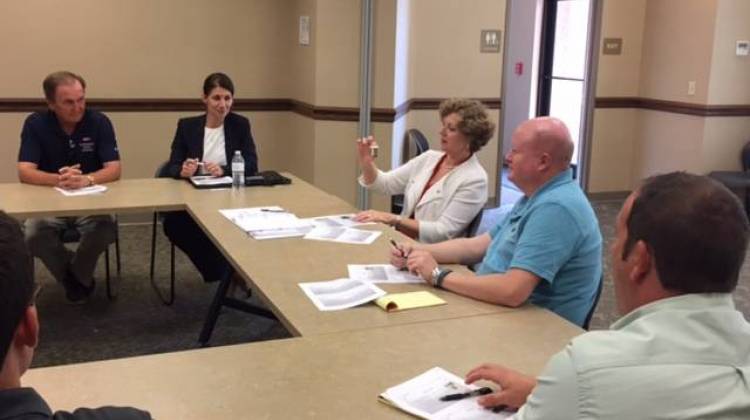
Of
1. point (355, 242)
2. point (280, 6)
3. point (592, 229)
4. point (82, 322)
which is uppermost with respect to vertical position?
point (280, 6)

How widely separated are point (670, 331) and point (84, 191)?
3.15 m

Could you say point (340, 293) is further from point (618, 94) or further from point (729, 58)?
point (618, 94)

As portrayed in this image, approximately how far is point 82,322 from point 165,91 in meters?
2.37

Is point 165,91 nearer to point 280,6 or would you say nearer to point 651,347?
A: point 280,6

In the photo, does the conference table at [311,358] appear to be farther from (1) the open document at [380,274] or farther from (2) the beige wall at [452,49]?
(2) the beige wall at [452,49]

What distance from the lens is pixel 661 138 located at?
685 cm

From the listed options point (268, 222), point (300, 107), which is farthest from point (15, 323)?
point (300, 107)

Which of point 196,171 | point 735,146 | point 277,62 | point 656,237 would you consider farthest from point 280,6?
point 656,237

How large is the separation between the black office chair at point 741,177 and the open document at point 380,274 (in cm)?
419

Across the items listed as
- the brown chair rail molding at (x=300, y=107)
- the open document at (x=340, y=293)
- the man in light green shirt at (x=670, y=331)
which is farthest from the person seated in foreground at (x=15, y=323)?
the brown chair rail molding at (x=300, y=107)

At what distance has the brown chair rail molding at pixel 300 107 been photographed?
5.49m

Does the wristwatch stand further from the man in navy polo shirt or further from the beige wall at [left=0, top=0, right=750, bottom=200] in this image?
the beige wall at [left=0, top=0, right=750, bottom=200]

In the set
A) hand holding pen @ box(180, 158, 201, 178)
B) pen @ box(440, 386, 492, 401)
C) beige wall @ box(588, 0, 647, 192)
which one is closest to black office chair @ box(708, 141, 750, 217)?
beige wall @ box(588, 0, 647, 192)

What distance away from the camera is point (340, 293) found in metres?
2.31
